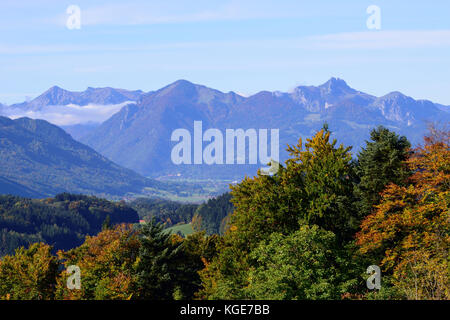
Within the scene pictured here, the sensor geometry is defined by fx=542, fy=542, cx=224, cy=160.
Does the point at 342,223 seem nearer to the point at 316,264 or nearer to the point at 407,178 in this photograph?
the point at 407,178

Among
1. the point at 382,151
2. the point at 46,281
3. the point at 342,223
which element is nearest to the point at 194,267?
the point at 46,281

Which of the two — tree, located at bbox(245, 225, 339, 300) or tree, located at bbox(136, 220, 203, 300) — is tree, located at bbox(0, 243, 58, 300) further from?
tree, located at bbox(245, 225, 339, 300)

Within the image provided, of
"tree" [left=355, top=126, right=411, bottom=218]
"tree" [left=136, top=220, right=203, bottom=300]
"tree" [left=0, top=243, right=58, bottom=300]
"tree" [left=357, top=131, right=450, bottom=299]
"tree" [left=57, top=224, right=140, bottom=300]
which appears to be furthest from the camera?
"tree" [left=136, top=220, right=203, bottom=300]

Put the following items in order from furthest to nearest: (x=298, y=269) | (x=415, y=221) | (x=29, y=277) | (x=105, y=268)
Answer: (x=105, y=268) < (x=29, y=277) < (x=415, y=221) < (x=298, y=269)

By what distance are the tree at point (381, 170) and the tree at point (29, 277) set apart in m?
37.9

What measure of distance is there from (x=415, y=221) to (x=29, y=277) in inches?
1726

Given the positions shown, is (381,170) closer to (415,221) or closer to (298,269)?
(415,221)

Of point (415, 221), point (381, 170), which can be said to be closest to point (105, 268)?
point (381, 170)

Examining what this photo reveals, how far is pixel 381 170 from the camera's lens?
203 ft

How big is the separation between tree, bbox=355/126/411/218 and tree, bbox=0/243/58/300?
37.9 m

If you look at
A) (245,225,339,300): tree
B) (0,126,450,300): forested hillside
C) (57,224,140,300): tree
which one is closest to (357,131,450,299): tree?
(0,126,450,300): forested hillside

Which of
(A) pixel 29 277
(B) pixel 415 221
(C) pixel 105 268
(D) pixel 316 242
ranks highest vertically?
(B) pixel 415 221

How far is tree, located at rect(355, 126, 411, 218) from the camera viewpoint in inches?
2399
